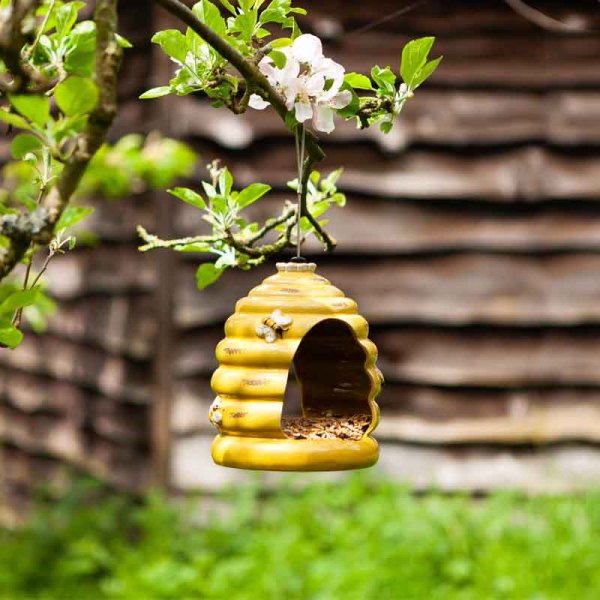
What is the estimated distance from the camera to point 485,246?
3.88m

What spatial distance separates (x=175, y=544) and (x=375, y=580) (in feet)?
2.43

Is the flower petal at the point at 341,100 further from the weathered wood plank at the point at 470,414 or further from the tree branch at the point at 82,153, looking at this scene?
the weathered wood plank at the point at 470,414

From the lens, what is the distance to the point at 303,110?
1313 mm

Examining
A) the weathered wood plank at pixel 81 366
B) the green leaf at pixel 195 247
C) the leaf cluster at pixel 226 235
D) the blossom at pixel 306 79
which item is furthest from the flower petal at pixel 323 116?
the weathered wood plank at pixel 81 366

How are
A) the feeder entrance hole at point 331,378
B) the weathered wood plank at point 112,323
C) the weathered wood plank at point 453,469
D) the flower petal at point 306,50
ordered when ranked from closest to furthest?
the flower petal at point 306,50
the feeder entrance hole at point 331,378
the weathered wood plank at point 453,469
the weathered wood plank at point 112,323

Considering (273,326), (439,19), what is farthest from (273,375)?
(439,19)

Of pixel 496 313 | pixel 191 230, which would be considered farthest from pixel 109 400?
pixel 496 313

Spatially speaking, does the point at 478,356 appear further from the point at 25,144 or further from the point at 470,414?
the point at 25,144

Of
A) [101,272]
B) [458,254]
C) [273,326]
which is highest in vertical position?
[101,272]

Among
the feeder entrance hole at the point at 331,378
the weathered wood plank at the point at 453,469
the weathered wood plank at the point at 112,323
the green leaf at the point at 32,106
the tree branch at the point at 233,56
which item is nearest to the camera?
the green leaf at the point at 32,106

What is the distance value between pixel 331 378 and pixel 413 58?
764 millimetres

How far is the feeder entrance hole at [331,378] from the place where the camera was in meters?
1.85

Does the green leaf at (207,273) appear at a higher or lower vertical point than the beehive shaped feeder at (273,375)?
higher

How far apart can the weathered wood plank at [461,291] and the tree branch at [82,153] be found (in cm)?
289
